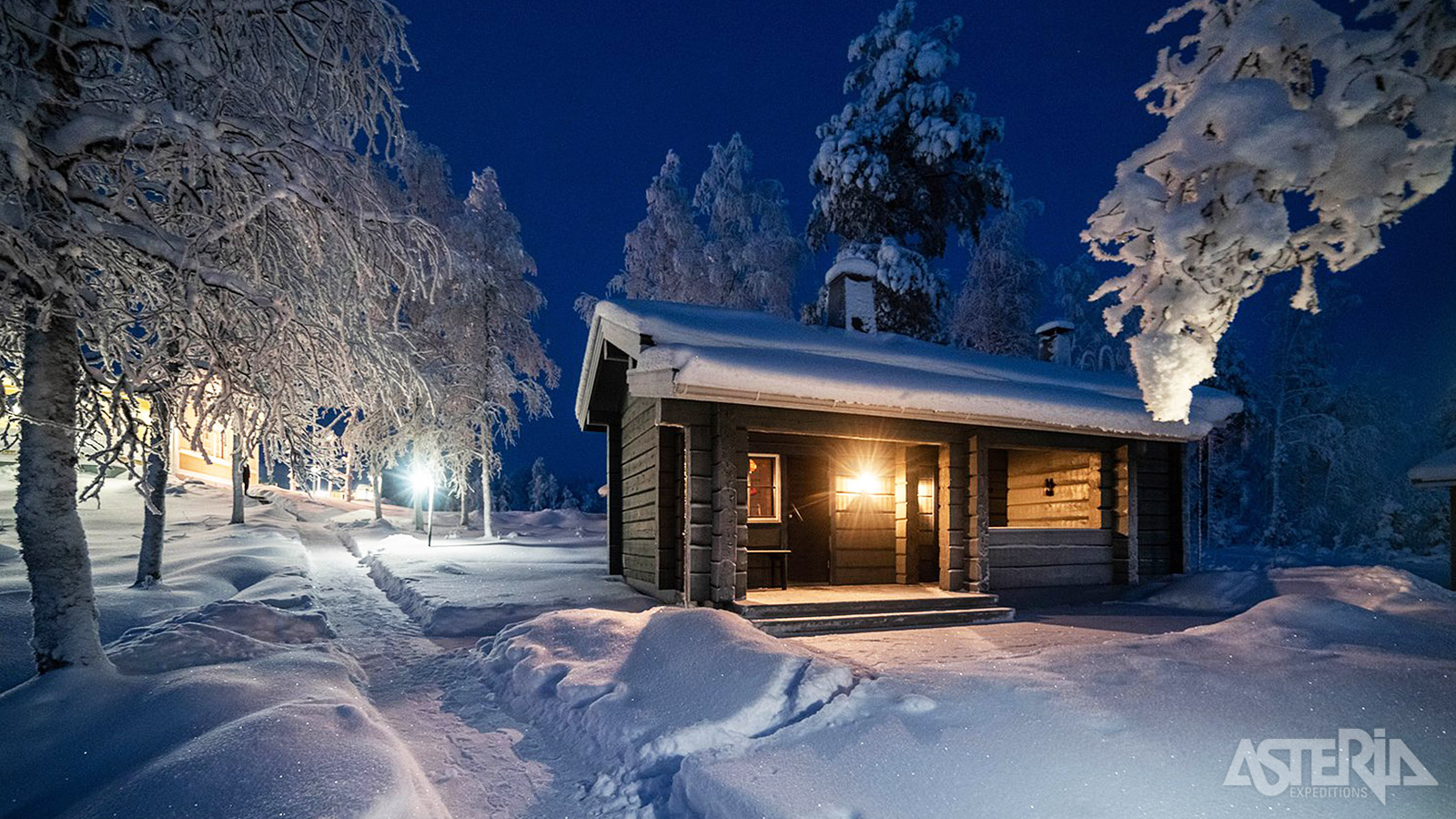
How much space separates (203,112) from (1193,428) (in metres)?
11.6

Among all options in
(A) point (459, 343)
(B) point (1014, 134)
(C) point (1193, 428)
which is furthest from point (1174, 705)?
(B) point (1014, 134)

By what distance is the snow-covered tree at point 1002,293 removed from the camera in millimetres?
24016

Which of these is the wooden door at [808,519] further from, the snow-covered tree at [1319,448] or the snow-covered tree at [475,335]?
the snow-covered tree at [1319,448]

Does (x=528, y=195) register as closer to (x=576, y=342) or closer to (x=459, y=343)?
(x=576, y=342)

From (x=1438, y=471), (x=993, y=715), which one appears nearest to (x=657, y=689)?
(x=993, y=715)

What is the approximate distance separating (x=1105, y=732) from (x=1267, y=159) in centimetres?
278

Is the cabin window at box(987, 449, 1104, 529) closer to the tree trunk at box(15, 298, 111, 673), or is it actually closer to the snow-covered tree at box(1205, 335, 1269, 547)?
the tree trunk at box(15, 298, 111, 673)

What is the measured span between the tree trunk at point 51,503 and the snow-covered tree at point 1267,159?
6299 mm

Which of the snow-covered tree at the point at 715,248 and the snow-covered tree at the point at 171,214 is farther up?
the snow-covered tree at the point at 715,248

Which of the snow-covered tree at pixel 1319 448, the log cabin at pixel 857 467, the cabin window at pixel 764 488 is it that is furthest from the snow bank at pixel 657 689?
the snow-covered tree at pixel 1319 448

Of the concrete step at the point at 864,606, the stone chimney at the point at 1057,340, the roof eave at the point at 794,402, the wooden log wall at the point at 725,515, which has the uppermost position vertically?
the stone chimney at the point at 1057,340

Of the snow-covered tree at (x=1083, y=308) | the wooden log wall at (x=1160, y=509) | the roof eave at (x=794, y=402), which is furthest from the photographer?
the snow-covered tree at (x=1083, y=308)

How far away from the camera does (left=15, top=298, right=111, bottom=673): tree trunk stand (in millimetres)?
4004

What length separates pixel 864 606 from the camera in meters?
7.55
